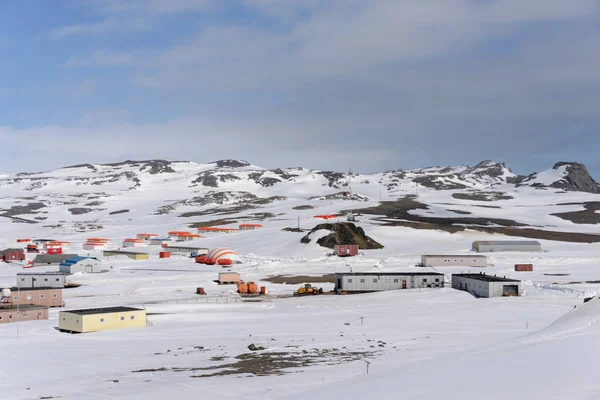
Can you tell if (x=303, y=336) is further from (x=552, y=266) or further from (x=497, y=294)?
(x=552, y=266)

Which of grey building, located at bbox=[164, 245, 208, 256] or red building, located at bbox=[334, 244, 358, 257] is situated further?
grey building, located at bbox=[164, 245, 208, 256]

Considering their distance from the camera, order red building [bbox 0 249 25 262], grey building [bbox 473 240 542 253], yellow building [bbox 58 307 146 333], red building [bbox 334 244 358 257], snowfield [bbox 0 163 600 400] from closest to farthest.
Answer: snowfield [bbox 0 163 600 400] → yellow building [bbox 58 307 146 333] → red building [bbox 334 244 358 257] → red building [bbox 0 249 25 262] → grey building [bbox 473 240 542 253]

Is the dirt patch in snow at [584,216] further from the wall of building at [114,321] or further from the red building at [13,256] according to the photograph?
the wall of building at [114,321]

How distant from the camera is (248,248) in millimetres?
117750

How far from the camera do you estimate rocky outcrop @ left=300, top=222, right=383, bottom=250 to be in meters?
114

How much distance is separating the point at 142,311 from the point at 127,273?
44350 mm

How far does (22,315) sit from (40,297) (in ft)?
27.5

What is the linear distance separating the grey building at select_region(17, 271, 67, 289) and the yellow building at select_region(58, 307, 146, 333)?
31849 mm

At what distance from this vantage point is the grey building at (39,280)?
235 ft

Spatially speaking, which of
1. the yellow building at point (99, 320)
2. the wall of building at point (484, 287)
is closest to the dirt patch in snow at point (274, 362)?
the yellow building at point (99, 320)

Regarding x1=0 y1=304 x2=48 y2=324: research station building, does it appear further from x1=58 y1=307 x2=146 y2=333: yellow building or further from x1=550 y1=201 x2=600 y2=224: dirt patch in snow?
x1=550 y1=201 x2=600 y2=224: dirt patch in snow

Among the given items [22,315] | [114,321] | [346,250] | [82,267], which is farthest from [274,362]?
[346,250]

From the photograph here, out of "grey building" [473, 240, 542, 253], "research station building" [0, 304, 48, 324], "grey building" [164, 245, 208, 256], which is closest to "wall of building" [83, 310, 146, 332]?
"research station building" [0, 304, 48, 324]

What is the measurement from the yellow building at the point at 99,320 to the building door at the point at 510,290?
35.6m
